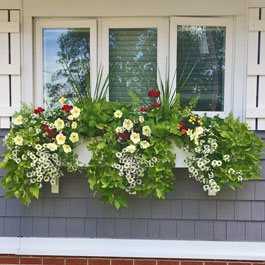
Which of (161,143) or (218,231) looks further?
(218,231)

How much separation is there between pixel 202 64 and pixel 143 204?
113 cm

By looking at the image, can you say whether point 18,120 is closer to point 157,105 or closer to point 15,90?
point 15,90

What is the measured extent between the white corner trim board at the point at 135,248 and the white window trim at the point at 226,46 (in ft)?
3.19

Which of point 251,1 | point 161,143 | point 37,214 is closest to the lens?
point 161,143

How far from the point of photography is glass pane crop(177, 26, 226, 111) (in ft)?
7.43

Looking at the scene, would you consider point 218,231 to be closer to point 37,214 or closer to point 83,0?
point 37,214

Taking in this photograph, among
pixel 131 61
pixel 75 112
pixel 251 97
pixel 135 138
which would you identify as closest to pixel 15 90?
pixel 75 112

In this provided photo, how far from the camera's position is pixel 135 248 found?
7.26 ft

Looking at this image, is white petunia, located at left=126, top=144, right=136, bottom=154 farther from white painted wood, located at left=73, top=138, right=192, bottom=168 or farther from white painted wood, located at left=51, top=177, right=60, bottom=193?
white painted wood, located at left=51, top=177, right=60, bottom=193

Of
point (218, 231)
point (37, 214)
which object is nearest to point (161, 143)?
point (218, 231)

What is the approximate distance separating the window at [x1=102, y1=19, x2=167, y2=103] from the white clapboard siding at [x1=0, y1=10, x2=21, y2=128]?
635 mm

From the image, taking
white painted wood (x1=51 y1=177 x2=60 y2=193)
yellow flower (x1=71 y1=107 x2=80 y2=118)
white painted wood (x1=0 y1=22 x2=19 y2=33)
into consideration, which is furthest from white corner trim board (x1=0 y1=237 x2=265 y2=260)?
white painted wood (x1=0 y1=22 x2=19 y2=33)

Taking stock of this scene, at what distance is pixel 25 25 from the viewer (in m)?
2.23

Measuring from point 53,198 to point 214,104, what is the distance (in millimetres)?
1393
